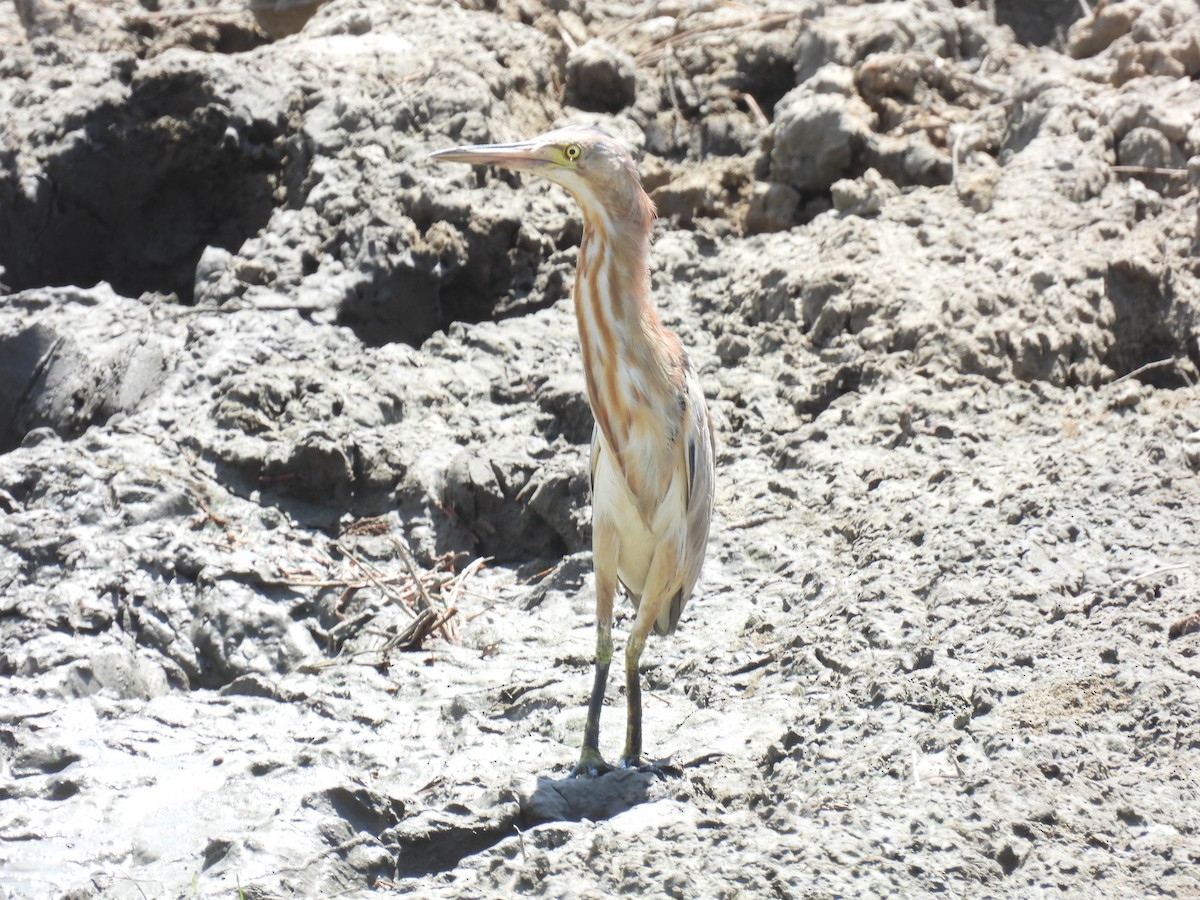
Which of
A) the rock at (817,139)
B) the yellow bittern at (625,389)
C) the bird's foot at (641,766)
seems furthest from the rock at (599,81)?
the bird's foot at (641,766)

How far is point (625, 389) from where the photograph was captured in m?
4.15

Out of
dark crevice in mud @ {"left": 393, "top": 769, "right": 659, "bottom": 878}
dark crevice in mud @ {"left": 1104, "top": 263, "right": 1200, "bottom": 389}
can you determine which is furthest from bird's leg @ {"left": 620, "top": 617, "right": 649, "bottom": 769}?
dark crevice in mud @ {"left": 1104, "top": 263, "right": 1200, "bottom": 389}

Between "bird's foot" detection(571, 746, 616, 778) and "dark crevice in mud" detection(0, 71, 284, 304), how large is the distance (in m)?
3.89

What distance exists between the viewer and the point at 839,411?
5727 millimetres

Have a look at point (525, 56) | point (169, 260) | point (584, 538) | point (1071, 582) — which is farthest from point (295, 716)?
point (525, 56)

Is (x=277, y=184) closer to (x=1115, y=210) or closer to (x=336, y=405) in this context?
(x=336, y=405)

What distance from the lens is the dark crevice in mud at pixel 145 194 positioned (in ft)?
21.6

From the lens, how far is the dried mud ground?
3.45m

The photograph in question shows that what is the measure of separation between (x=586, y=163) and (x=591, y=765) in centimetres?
187

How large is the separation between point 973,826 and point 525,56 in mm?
5522

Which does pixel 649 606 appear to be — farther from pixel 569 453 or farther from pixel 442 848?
pixel 569 453

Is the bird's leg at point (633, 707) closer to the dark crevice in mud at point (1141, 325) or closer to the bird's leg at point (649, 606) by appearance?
the bird's leg at point (649, 606)

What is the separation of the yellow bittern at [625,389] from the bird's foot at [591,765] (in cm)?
9

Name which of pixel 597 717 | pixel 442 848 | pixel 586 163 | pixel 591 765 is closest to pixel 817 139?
pixel 586 163
